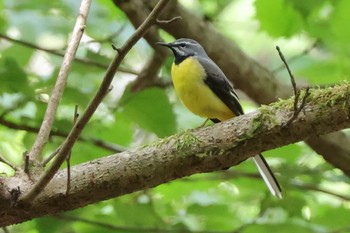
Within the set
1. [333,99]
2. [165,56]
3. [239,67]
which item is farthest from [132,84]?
[333,99]

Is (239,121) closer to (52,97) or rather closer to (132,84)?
(52,97)

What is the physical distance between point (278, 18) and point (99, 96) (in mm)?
1788

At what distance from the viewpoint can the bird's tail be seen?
3.55 meters

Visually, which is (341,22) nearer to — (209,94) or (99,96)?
(209,94)

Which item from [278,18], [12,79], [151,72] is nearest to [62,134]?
[12,79]

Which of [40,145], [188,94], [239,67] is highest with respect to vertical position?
[239,67]

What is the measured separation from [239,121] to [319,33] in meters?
1.68

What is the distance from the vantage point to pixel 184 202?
14.0 feet

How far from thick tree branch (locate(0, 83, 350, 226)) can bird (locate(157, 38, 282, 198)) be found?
115 cm

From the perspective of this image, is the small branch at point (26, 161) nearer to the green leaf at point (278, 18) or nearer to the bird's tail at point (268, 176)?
the bird's tail at point (268, 176)

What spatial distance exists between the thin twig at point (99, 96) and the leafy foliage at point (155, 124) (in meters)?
0.96

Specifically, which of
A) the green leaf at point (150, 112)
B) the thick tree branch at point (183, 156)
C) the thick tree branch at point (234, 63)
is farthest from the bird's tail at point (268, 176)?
the thick tree branch at point (183, 156)

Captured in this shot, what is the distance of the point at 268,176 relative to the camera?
11.7 ft

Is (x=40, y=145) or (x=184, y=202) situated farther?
(x=184, y=202)
